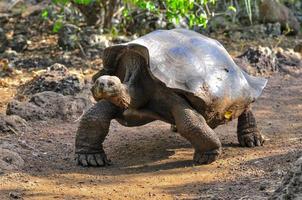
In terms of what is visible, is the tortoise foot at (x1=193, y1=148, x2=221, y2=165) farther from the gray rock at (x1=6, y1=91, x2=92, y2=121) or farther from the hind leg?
the gray rock at (x1=6, y1=91, x2=92, y2=121)

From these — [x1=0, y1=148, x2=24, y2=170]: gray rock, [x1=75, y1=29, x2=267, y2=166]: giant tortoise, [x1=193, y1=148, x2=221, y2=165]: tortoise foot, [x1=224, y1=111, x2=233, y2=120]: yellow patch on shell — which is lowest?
[x1=193, y1=148, x2=221, y2=165]: tortoise foot

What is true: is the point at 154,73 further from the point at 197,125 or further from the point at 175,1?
the point at 175,1

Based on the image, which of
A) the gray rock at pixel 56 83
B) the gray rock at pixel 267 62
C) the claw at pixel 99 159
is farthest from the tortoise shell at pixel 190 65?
the gray rock at pixel 267 62

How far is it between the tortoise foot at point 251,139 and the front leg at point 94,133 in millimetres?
1162

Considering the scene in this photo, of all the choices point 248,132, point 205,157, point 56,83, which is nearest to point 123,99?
point 205,157

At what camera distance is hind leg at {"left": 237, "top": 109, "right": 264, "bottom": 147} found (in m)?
5.20

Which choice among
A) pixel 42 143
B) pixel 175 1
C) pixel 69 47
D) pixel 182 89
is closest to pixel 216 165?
pixel 182 89

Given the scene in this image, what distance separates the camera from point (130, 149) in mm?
5223

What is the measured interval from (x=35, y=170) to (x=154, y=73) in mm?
1100

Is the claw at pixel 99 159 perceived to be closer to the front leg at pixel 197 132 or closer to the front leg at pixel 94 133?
the front leg at pixel 94 133

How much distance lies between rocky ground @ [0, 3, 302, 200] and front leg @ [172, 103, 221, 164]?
0.29ft

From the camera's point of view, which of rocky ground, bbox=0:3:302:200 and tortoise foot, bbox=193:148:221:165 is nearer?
rocky ground, bbox=0:3:302:200

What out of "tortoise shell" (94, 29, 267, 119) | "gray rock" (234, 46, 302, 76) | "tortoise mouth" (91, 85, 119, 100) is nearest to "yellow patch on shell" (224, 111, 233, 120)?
"tortoise shell" (94, 29, 267, 119)

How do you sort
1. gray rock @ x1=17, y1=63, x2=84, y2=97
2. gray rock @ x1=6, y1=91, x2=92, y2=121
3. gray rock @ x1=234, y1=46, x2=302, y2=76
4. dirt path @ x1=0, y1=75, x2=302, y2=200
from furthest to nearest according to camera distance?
gray rock @ x1=234, y1=46, x2=302, y2=76, gray rock @ x1=17, y1=63, x2=84, y2=97, gray rock @ x1=6, y1=91, x2=92, y2=121, dirt path @ x1=0, y1=75, x2=302, y2=200
